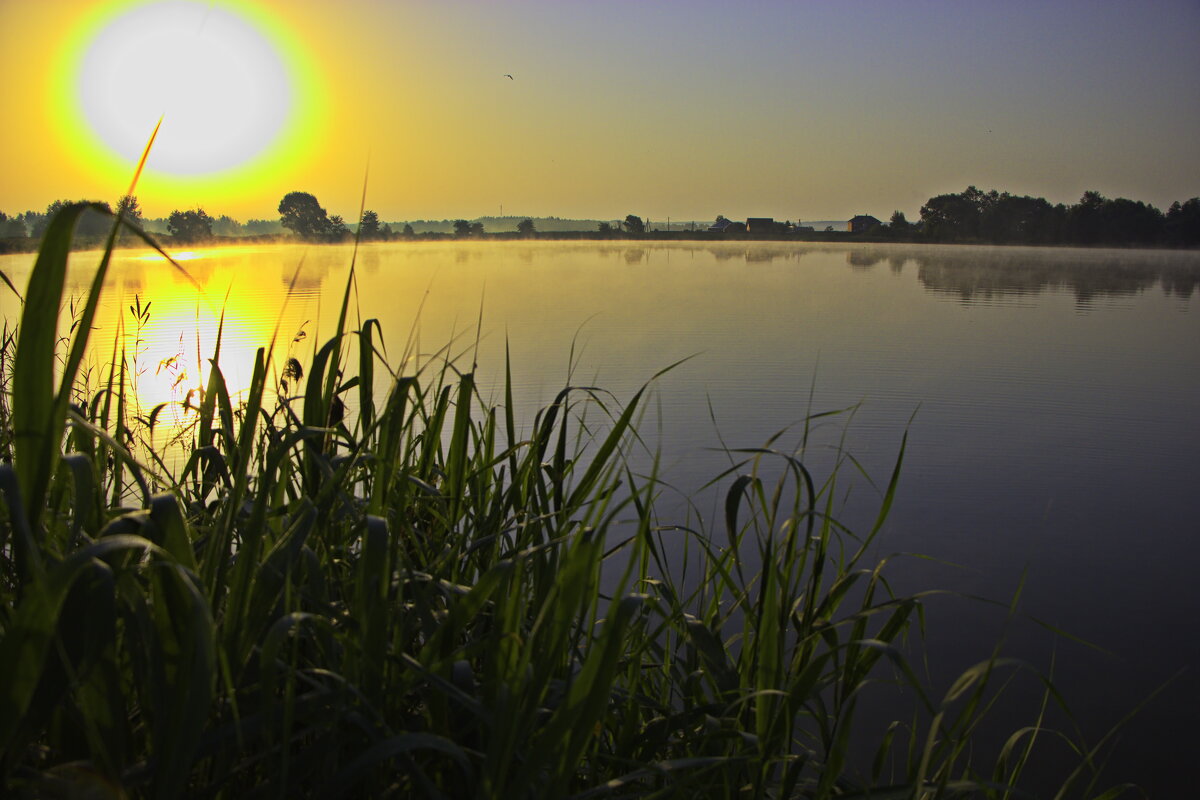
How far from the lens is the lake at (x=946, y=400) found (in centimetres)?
231

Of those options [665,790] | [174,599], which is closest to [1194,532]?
[665,790]

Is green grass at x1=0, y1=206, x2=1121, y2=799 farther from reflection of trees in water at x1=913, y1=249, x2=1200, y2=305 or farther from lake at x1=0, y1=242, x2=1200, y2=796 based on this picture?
reflection of trees in water at x1=913, y1=249, x2=1200, y2=305

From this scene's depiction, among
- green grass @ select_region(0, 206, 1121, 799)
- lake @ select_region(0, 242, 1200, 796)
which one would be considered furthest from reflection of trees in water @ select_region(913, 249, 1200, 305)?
green grass @ select_region(0, 206, 1121, 799)

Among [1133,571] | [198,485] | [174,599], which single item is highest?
[174,599]

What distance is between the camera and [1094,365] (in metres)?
5.86

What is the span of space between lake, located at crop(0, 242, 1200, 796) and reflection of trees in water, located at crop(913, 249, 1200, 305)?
2.75 ft

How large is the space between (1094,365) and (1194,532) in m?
3.16

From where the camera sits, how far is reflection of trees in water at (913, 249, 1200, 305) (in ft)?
37.0

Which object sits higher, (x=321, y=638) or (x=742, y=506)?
(x=321, y=638)

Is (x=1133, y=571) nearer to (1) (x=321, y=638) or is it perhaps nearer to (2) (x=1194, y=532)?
(2) (x=1194, y=532)

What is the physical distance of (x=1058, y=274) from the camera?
47.6ft

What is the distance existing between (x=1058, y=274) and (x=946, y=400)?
1146 centimetres

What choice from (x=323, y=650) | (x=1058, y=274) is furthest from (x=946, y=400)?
(x=1058, y=274)

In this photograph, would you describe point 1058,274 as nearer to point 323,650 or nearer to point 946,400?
point 946,400
